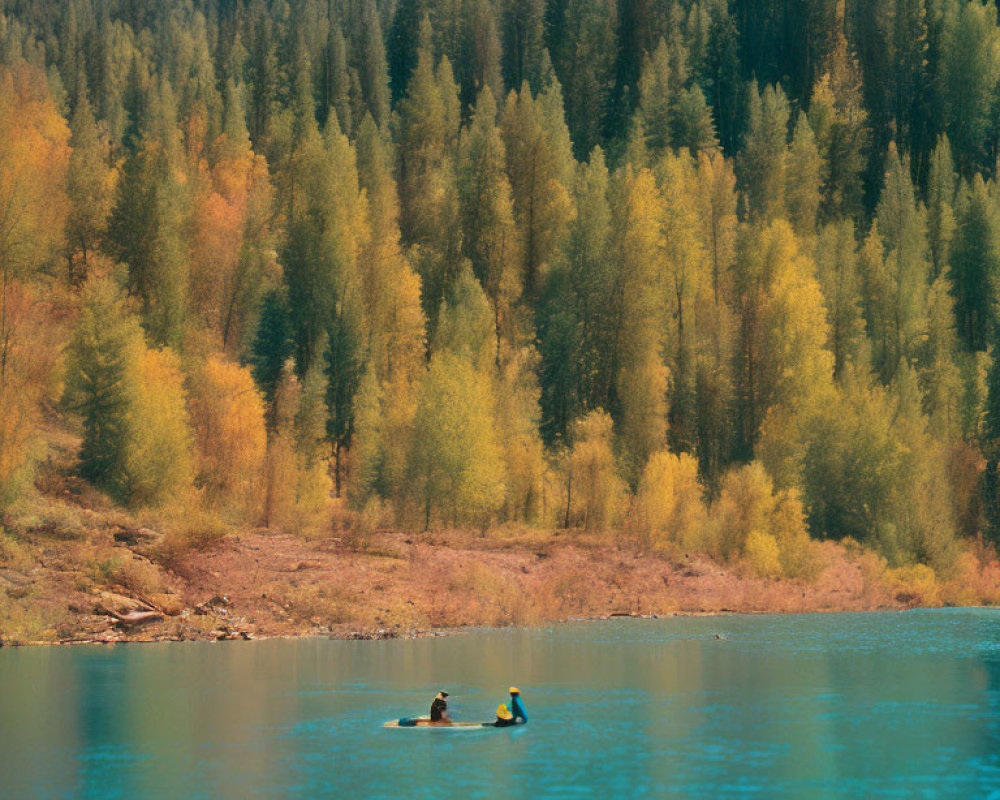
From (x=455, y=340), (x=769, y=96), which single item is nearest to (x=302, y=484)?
(x=455, y=340)

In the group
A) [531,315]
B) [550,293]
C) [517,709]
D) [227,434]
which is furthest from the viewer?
[550,293]

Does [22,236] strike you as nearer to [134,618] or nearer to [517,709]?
[134,618]

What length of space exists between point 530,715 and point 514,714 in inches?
57.6

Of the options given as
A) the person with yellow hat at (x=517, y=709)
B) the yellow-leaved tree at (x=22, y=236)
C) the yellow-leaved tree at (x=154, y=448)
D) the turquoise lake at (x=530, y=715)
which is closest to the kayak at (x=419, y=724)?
the turquoise lake at (x=530, y=715)

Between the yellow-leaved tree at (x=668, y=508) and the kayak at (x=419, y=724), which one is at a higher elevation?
the yellow-leaved tree at (x=668, y=508)

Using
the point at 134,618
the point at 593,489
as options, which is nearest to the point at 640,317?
the point at 593,489

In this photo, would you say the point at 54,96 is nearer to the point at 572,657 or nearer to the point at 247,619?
the point at 247,619

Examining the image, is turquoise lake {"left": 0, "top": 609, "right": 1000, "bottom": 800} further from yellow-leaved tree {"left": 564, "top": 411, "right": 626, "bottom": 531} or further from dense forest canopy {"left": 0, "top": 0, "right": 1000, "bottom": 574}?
yellow-leaved tree {"left": 564, "top": 411, "right": 626, "bottom": 531}

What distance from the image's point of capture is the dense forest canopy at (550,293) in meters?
74.0

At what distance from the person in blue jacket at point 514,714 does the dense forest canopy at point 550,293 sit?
1302 inches

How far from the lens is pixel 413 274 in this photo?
93.8 metres

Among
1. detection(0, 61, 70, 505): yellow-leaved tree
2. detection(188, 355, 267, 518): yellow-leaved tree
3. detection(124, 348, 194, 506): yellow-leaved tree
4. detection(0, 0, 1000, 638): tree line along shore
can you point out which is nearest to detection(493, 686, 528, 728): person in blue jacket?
detection(0, 0, 1000, 638): tree line along shore

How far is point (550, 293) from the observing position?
303 ft

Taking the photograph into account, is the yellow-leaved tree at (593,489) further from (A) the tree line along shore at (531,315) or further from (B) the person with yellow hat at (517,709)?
(B) the person with yellow hat at (517,709)
